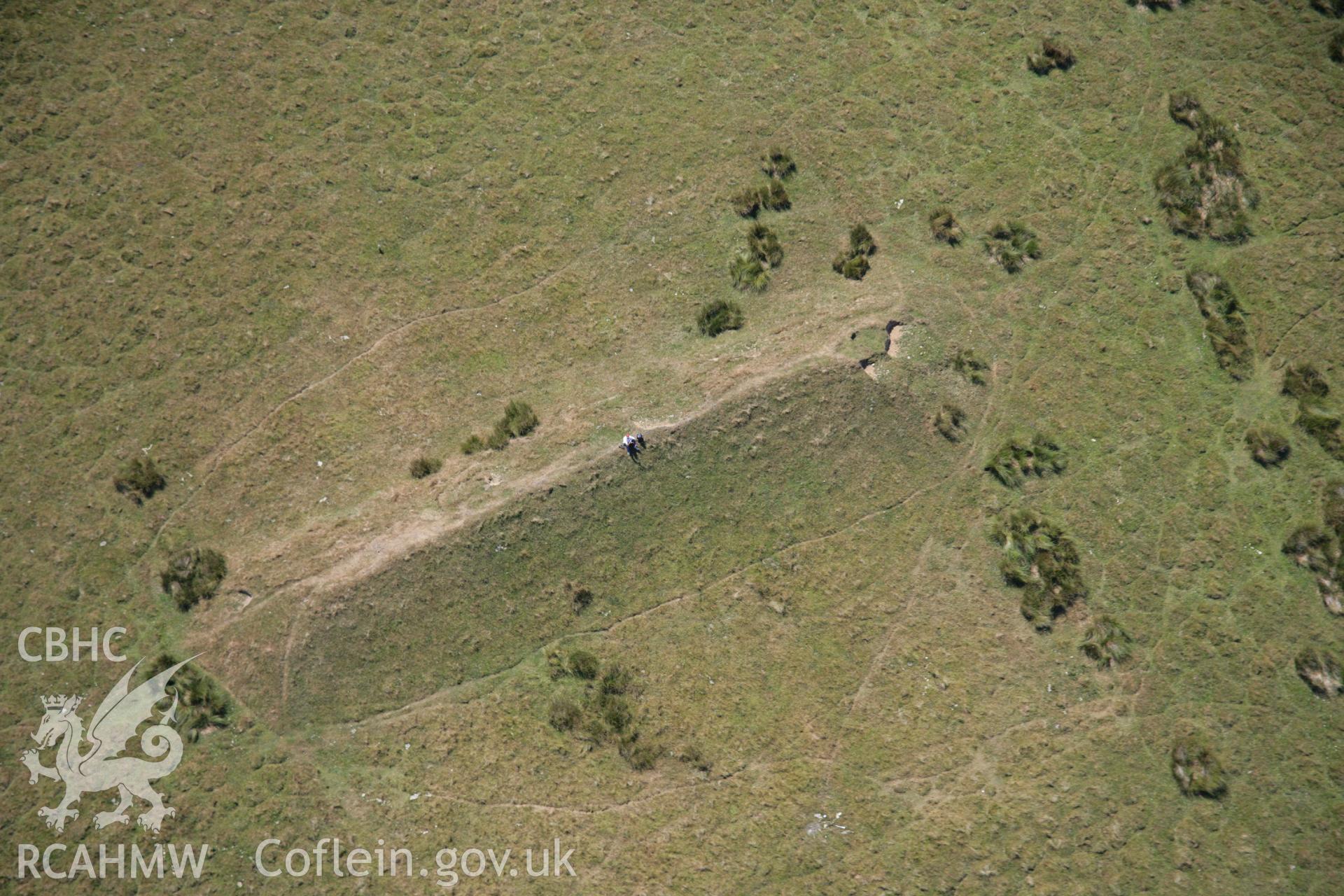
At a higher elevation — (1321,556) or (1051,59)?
(1051,59)

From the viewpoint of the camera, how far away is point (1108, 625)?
59.2 ft

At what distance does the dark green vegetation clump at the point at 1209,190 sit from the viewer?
62.6 ft

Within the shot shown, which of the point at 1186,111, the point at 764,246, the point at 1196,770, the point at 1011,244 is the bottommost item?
the point at 1196,770

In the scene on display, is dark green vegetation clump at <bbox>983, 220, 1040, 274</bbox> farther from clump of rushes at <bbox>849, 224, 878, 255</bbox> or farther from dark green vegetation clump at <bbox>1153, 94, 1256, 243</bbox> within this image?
dark green vegetation clump at <bbox>1153, 94, 1256, 243</bbox>

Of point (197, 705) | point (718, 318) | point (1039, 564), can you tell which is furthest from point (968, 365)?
point (197, 705)

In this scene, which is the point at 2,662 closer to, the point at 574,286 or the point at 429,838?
the point at 429,838

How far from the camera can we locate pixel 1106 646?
58.8 feet

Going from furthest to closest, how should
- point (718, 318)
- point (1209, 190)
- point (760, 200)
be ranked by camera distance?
point (760, 200) → point (1209, 190) → point (718, 318)

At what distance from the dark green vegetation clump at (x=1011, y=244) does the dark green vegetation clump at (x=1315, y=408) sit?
6.13m

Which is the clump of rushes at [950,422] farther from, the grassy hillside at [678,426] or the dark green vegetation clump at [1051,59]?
the dark green vegetation clump at [1051,59]

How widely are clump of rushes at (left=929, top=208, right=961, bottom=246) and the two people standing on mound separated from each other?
8.19 m

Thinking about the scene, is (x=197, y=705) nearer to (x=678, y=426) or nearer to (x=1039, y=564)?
(x=678, y=426)

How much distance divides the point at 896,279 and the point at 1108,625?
8.77m

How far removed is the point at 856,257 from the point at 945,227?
7.08 ft
